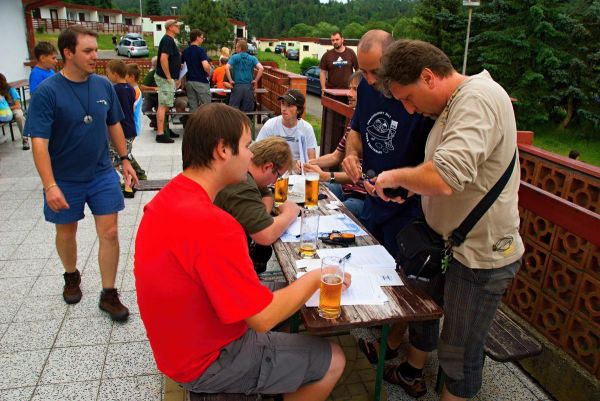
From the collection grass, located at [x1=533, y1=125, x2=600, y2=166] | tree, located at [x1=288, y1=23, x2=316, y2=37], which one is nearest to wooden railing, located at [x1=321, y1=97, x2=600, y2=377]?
grass, located at [x1=533, y1=125, x2=600, y2=166]

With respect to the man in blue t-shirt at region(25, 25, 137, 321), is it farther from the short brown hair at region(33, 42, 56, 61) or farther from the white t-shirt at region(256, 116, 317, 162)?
the short brown hair at region(33, 42, 56, 61)

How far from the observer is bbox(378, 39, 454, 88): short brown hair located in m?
1.80

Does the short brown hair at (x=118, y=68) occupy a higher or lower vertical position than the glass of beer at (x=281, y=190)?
higher

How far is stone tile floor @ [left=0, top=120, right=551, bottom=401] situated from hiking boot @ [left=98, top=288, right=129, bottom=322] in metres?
0.05

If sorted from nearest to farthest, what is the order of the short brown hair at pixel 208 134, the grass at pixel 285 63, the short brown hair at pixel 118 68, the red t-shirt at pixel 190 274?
the red t-shirt at pixel 190 274, the short brown hair at pixel 208 134, the short brown hair at pixel 118 68, the grass at pixel 285 63

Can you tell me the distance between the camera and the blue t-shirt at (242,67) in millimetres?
9094

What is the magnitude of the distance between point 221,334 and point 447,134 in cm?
112

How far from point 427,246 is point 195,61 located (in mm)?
7727

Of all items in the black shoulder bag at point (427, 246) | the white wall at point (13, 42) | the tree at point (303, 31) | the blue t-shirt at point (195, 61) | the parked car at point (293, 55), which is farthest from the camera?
the tree at point (303, 31)

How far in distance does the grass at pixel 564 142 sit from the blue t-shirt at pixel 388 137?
50.8ft

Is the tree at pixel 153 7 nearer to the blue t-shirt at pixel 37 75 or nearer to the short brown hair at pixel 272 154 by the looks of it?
the blue t-shirt at pixel 37 75

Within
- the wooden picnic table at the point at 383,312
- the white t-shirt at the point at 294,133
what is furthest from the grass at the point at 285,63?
the wooden picnic table at the point at 383,312

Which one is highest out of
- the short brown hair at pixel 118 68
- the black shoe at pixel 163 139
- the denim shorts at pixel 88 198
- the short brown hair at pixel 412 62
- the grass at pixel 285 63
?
the short brown hair at pixel 412 62

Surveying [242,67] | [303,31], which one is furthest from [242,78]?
[303,31]
